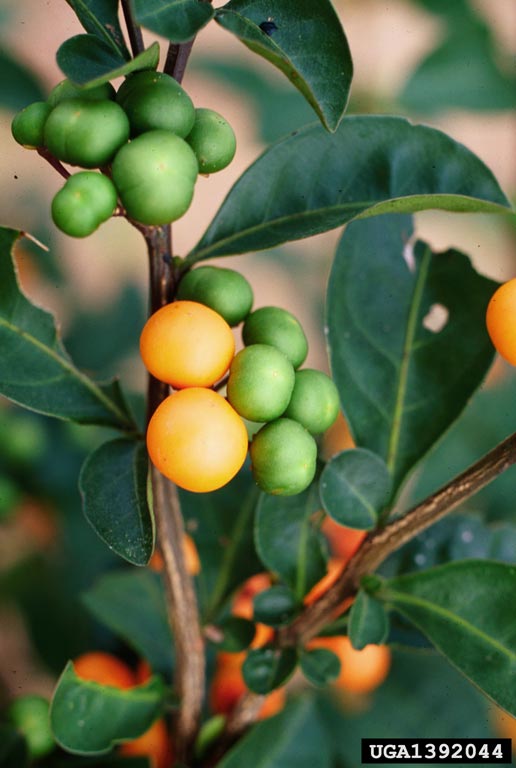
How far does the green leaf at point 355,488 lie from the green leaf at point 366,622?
4cm

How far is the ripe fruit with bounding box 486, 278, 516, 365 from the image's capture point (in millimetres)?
369

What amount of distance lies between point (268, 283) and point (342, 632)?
70 cm

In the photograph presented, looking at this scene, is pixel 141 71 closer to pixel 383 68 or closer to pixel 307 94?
pixel 307 94

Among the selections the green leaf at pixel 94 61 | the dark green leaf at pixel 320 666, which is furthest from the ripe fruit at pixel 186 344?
the dark green leaf at pixel 320 666

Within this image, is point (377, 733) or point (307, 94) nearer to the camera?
point (307, 94)

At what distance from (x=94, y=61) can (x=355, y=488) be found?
0.26 metres

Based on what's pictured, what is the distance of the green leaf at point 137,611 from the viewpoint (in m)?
0.60

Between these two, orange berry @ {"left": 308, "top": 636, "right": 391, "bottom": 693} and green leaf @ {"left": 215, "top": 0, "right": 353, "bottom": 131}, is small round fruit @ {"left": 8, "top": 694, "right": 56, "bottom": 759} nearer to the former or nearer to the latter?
orange berry @ {"left": 308, "top": 636, "right": 391, "bottom": 693}

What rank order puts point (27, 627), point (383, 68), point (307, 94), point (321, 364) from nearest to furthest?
point (307, 94) → point (27, 627) → point (321, 364) → point (383, 68)

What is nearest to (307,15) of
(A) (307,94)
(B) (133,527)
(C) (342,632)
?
(A) (307,94)

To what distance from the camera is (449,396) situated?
49 cm

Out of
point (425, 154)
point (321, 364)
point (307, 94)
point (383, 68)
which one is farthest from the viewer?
point (383, 68)

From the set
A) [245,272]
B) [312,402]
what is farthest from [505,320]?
[245,272]

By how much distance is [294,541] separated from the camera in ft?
1.62
